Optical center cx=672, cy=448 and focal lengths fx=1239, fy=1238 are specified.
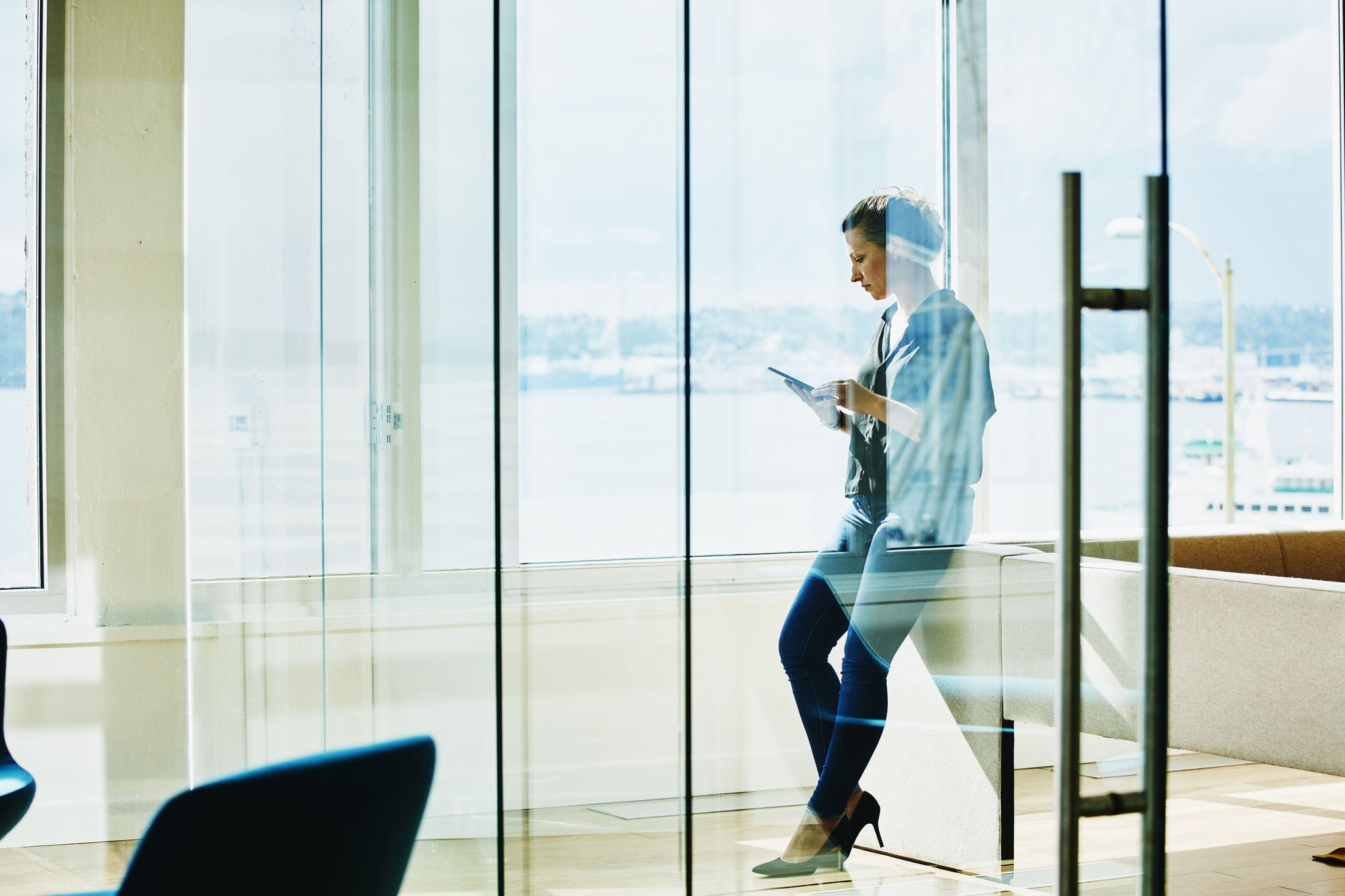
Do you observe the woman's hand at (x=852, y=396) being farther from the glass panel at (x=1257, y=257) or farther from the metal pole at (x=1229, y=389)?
the metal pole at (x=1229, y=389)

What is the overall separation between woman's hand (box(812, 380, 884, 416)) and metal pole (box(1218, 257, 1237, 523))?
3.22m

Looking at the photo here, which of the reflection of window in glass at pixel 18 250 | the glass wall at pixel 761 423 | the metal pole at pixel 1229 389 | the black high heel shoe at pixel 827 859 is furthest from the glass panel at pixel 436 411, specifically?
the metal pole at pixel 1229 389

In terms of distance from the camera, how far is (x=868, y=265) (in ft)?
6.31

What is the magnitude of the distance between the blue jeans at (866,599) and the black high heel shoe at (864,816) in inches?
3.4

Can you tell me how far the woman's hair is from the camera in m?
1.92

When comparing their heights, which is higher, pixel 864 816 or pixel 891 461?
pixel 891 461

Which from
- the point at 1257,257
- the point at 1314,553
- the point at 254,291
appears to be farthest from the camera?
the point at 1257,257

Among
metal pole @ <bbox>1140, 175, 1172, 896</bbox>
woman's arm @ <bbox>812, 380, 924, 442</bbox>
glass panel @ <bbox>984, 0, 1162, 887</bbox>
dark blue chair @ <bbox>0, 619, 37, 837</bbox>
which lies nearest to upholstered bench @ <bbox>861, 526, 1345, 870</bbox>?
glass panel @ <bbox>984, 0, 1162, 887</bbox>

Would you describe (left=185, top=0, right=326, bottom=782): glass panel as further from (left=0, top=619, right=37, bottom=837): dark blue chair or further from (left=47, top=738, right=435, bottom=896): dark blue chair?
(left=47, top=738, right=435, bottom=896): dark blue chair

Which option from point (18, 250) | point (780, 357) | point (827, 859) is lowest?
point (827, 859)

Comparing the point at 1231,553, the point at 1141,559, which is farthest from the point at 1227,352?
the point at 1141,559

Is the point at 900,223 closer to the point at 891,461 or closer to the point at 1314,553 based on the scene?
the point at 891,461

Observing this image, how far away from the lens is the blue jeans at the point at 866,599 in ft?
6.33

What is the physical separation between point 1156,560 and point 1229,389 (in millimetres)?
4118
